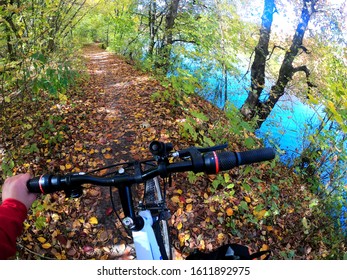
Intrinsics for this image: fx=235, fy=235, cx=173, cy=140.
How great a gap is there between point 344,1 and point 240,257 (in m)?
9.26

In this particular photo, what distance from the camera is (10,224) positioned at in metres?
1.23

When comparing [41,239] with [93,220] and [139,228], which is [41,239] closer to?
[93,220]

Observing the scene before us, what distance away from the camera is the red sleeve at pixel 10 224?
1.18m

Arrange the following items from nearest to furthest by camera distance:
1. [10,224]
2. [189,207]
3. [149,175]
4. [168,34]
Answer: [10,224] → [149,175] → [189,207] → [168,34]

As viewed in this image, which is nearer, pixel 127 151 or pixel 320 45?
pixel 127 151

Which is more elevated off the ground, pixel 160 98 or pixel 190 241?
pixel 160 98

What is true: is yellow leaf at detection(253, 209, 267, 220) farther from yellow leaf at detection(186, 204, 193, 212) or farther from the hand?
the hand

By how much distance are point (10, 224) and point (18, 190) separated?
8.9 inches

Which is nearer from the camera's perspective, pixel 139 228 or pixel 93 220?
pixel 139 228

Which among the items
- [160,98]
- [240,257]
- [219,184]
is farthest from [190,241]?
[160,98]

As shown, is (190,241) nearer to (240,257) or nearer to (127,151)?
(240,257)

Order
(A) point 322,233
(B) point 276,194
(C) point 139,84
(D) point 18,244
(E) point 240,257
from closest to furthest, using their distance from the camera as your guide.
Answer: (E) point 240,257, (D) point 18,244, (A) point 322,233, (B) point 276,194, (C) point 139,84

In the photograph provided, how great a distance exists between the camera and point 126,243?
10.2ft

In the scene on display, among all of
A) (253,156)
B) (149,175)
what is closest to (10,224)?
(149,175)
